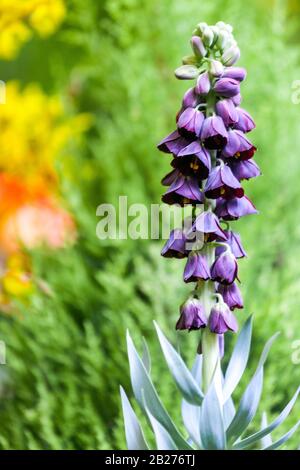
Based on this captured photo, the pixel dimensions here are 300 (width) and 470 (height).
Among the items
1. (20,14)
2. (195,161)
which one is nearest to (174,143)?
(195,161)

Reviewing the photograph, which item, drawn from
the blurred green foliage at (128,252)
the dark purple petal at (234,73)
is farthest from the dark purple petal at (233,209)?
the blurred green foliage at (128,252)

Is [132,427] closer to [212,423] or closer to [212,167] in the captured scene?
[212,423]

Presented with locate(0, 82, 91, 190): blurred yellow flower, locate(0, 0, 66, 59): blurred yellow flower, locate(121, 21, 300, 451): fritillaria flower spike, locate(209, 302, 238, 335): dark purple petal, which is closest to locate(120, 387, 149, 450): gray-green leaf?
locate(121, 21, 300, 451): fritillaria flower spike

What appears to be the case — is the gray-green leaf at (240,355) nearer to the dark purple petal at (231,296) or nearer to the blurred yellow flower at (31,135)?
the dark purple petal at (231,296)

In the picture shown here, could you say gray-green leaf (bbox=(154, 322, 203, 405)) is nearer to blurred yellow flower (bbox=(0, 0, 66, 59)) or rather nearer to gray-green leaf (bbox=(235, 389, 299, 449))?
gray-green leaf (bbox=(235, 389, 299, 449))

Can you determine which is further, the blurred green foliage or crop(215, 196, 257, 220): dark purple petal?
the blurred green foliage

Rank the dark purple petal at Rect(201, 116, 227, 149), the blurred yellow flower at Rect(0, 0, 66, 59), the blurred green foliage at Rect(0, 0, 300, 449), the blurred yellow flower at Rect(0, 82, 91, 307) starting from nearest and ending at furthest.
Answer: the dark purple petal at Rect(201, 116, 227, 149), the blurred green foliage at Rect(0, 0, 300, 449), the blurred yellow flower at Rect(0, 0, 66, 59), the blurred yellow flower at Rect(0, 82, 91, 307)
